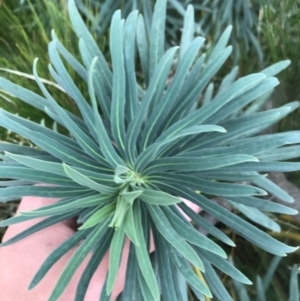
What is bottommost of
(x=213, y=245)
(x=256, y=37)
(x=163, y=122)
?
(x=213, y=245)

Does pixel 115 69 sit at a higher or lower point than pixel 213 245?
higher

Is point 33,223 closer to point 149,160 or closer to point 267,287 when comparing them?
point 149,160

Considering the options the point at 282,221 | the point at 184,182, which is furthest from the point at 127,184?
the point at 282,221

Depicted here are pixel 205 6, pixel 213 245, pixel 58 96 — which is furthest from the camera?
pixel 205 6

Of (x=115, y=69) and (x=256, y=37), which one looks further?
(x=256, y=37)

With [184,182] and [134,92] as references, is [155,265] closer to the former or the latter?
[184,182]

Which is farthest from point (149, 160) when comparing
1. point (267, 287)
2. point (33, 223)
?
point (267, 287)

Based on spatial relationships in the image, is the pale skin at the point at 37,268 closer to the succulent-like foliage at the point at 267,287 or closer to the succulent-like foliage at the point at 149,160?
the succulent-like foliage at the point at 149,160

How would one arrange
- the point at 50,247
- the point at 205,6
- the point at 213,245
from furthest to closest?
the point at 205,6 → the point at 50,247 → the point at 213,245

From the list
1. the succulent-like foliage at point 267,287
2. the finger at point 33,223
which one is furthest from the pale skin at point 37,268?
the succulent-like foliage at point 267,287
